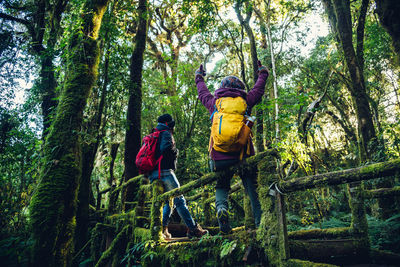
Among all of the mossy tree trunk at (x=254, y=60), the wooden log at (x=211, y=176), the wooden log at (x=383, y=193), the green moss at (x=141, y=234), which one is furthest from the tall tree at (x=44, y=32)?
the wooden log at (x=383, y=193)

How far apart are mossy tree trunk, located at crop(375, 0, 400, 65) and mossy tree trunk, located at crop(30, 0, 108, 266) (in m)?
5.09

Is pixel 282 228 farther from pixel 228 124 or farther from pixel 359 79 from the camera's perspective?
pixel 359 79

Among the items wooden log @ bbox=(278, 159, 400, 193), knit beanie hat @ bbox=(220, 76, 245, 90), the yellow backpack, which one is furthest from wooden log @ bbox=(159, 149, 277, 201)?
knit beanie hat @ bbox=(220, 76, 245, 90)

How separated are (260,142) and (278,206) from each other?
575cm

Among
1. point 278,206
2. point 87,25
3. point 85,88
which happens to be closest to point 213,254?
point 278,206

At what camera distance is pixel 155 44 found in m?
16.6

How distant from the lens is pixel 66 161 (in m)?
4.00

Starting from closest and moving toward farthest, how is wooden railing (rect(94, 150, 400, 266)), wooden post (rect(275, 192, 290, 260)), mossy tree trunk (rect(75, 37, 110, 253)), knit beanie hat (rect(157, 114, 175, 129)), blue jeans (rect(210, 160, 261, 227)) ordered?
wooden railing (rect(94, 150, 400, 266))
wooden post (rect(275, 192, 290, 260))
blue jeans (rect(210, 160, 261, 227))
knit beanie hat (rect(157, 114, 175, 129))
mossy tree trunk (rect(75, 37, 110, 253))

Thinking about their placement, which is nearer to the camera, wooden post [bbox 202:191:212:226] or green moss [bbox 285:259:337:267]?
green moss [bbox 285:259:337:267]

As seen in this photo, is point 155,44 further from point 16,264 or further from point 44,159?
point 16,264

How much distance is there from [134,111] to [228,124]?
593cm

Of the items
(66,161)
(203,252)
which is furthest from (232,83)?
(66,161)

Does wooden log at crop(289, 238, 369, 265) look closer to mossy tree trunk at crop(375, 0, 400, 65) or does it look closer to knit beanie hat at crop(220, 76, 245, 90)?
knit beanie hat at crop(220, 76, 245, 90)

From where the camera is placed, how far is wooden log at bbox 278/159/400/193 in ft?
5.49
